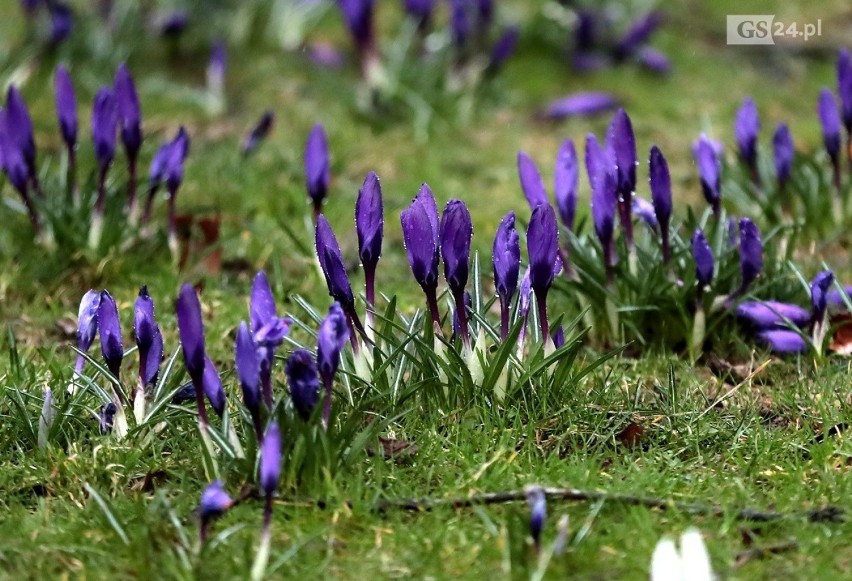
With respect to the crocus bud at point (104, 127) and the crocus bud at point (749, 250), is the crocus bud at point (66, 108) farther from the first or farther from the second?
the crocus bud at point (749, 250)

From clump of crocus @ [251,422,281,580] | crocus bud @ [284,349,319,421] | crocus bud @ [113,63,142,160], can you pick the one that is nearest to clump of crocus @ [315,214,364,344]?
crocus bud @ [284,349,319,421]

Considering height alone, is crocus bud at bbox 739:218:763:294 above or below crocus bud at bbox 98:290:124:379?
above

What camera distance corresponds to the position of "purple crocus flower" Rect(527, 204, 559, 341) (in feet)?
8.20

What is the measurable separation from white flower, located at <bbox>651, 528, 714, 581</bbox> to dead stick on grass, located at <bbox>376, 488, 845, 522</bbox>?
0.21 metres

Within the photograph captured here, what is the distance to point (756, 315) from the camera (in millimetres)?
3184

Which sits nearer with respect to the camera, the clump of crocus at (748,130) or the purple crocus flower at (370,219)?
the purple crocus flower at (370,219)

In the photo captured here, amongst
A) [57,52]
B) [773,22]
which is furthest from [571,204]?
[773,22]

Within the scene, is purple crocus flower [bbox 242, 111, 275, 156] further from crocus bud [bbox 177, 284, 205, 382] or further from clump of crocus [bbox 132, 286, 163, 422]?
crocus bud [bbox 177, 284, 205, 382]

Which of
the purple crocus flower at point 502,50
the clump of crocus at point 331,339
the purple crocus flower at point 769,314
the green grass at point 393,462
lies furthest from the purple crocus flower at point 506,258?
the purple crocus flower at point 502,50

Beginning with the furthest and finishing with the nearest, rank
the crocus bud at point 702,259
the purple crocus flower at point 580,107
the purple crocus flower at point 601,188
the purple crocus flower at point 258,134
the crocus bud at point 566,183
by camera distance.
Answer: the purple crocus flower at point 580,107 → the purple crocus flower at point 258,134 → the crocus bud at point 566,183 → the purple crocus flower at point 601,188 → the crocus bud at point 702,259

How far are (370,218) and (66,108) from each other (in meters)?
1.50

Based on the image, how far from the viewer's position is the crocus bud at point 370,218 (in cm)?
253

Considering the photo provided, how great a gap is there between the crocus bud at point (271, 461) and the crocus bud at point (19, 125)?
5.98ft

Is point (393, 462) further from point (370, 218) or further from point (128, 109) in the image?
point (128, 109)
